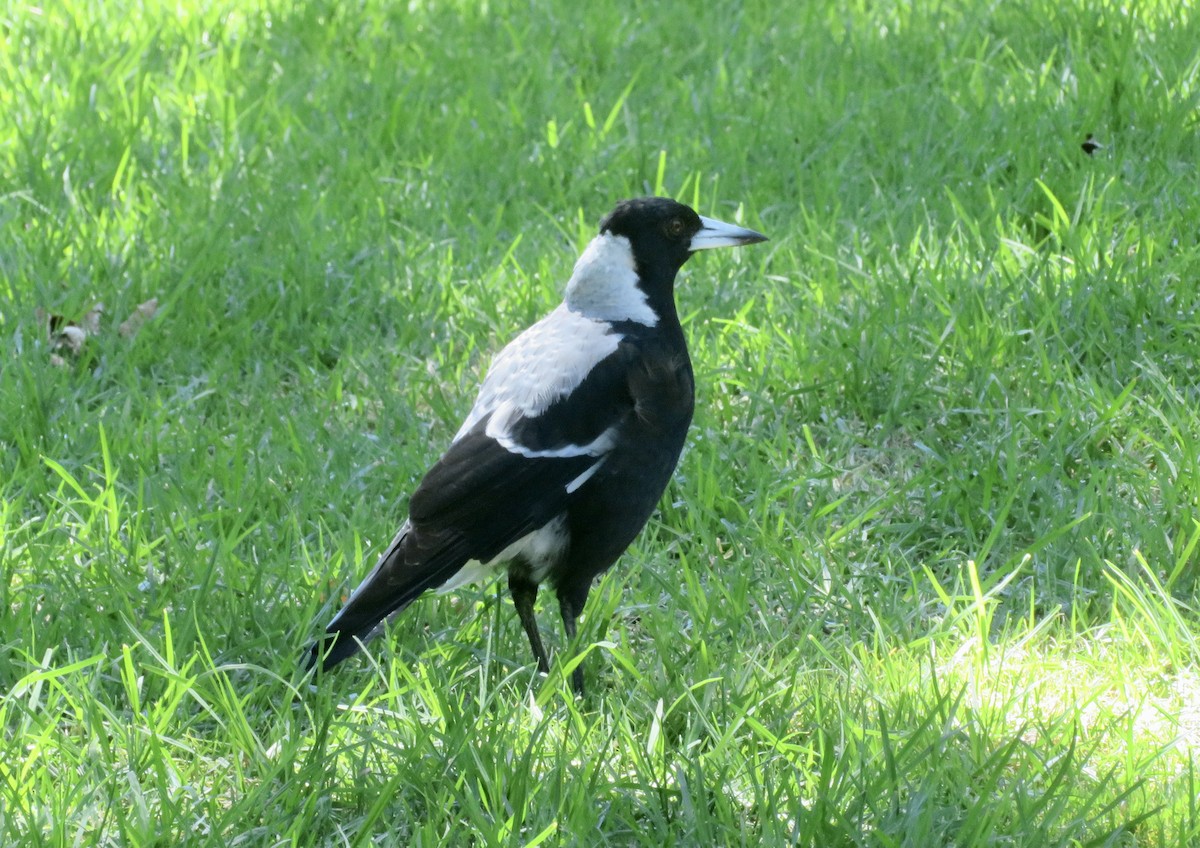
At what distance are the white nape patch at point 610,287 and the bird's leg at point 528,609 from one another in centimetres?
50

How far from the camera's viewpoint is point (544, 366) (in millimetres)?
2529

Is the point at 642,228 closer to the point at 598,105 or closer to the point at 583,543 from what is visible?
the point at 583,543

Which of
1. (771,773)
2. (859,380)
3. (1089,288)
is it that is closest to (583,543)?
(771,773)

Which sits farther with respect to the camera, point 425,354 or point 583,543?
point 425,354

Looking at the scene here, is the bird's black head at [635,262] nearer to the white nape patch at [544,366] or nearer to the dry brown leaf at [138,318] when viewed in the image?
the white nape patch at [544,366]

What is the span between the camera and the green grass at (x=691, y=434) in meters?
2.03

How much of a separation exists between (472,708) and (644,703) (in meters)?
0.32

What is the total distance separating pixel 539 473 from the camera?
7.91ft

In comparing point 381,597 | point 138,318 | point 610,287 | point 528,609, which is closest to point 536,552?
point 528,609

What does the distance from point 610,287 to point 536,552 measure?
54cm

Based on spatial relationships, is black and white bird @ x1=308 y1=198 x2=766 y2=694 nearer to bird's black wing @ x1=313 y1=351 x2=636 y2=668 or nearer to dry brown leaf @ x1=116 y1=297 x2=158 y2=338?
bird's black wing @ x1=313 y1=351 x2=636 y2=668

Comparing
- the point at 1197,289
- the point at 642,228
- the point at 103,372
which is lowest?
the point at 103,372

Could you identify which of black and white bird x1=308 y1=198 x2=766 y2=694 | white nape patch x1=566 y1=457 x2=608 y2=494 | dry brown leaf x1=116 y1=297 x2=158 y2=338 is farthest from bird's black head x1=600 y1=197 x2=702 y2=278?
dry brown leaf x1=116 y1=297 x2=158 y2=338

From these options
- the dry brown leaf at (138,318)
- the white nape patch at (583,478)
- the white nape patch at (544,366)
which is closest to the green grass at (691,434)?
the dry brown leaf at (138,318)
